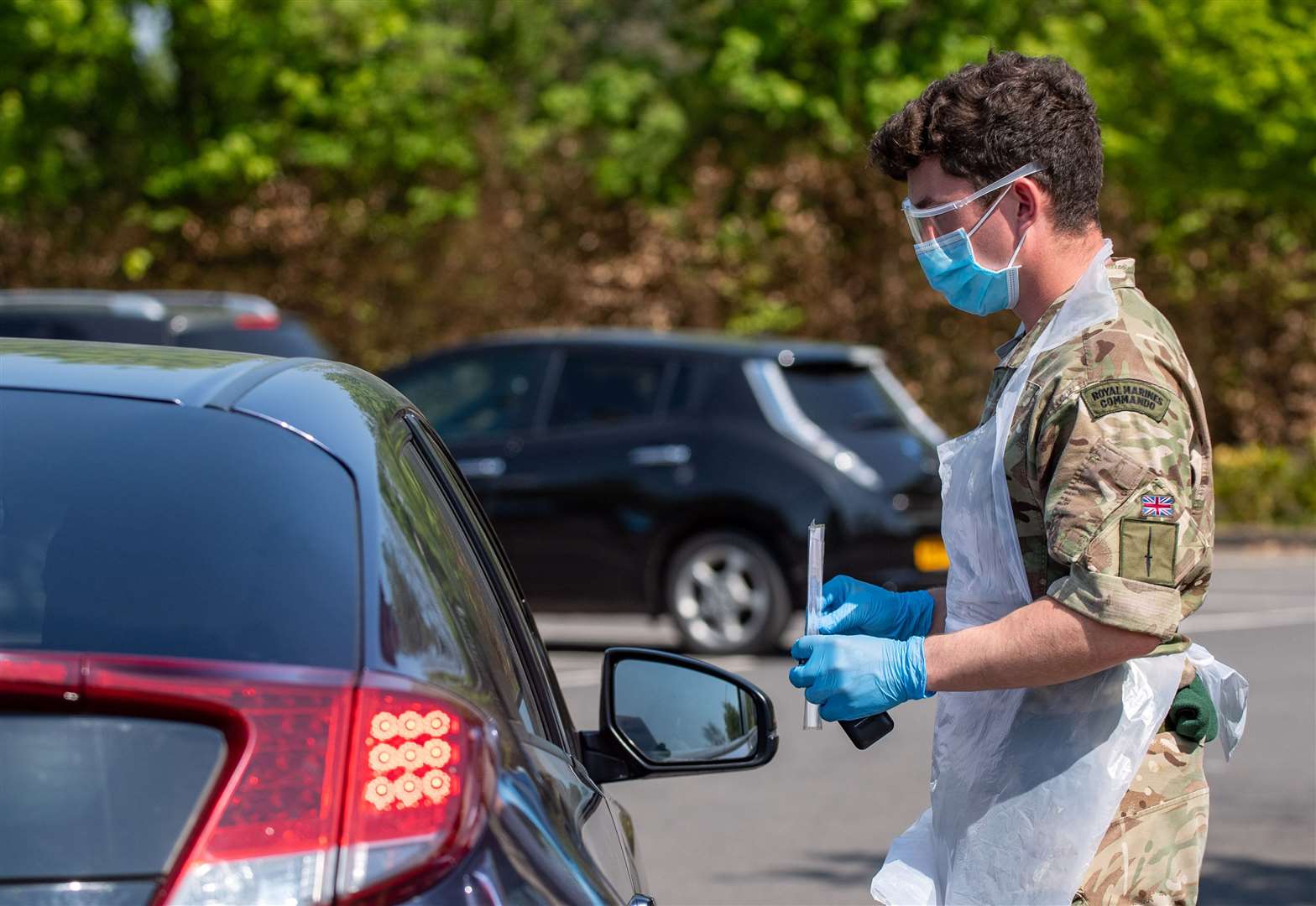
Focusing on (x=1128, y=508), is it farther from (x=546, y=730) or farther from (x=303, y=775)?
(x=303, y=775)

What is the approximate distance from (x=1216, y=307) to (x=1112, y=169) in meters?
2.80

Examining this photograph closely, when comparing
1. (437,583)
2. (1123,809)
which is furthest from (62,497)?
(1123,809)

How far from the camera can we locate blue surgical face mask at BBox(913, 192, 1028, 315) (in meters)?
3.03

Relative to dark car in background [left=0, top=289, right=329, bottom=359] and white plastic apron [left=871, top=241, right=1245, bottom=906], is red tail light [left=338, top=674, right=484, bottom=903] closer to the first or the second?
white plastic apron [left=871, top=241, right=1245, bottom=906]

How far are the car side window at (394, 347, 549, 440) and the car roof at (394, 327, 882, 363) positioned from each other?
0.09 metres

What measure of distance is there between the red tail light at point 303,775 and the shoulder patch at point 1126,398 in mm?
1129

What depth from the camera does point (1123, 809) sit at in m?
2.84

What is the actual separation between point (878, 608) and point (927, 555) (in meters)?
8.11

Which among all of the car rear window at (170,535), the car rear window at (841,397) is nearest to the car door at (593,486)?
the car rear window at (841,397)

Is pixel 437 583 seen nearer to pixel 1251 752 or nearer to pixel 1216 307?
pixel 1251 752

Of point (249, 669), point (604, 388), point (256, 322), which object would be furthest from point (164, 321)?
point (249, 669)

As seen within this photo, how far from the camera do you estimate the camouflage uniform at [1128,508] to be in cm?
262

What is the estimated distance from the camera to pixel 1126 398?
105 inches

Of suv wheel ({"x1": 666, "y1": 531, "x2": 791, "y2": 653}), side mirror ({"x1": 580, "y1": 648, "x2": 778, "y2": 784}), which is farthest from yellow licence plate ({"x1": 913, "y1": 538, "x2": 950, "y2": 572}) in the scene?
side mirror ({"x1": 580, "y1": 648, "x2": 778, "y2": 784})
